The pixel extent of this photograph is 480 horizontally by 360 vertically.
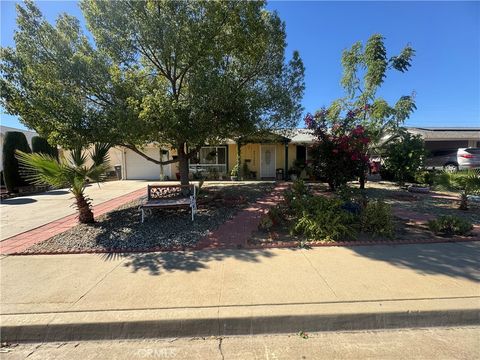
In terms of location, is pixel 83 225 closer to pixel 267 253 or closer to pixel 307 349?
pixel 267 253

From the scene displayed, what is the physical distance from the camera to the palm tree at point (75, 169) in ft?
20.3

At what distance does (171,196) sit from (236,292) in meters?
6.06

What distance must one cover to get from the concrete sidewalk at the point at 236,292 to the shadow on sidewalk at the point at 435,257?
0.05ft

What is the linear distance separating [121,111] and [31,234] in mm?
3511

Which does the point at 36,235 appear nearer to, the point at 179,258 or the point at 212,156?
the point at 179,258

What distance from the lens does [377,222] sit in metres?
5.58

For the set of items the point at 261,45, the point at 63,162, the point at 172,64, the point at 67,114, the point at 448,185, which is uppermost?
the point at 261,45

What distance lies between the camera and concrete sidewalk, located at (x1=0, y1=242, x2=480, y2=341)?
2973 mm

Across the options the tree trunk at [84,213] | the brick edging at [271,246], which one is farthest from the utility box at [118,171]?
the brick edging at [271,246]

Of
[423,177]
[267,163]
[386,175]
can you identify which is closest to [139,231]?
[267,163]

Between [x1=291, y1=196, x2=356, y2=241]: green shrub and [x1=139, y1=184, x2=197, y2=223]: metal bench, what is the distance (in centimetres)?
280

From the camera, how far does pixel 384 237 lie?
5387 millimetres

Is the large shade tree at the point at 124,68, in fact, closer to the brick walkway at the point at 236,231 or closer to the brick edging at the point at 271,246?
the brick walkway at the point at 236,231

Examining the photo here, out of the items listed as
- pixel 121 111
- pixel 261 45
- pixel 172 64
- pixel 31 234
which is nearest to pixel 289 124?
pixel 261 45
